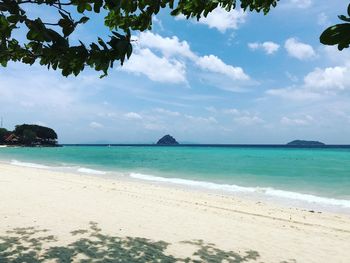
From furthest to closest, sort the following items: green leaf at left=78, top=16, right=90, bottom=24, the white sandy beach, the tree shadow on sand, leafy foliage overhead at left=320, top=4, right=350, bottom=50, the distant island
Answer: the distant island, the white sandy beach, the tree shadow on sand, green leaf at left=78, top=16, right=90, bottom=24, leafy foliage overhead at left=320, top=4, right=350, bottom=50

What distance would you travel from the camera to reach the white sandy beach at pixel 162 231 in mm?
8242

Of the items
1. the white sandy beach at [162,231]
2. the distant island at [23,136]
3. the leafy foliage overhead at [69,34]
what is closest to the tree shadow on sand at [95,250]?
the white sandy beach at [162,231]

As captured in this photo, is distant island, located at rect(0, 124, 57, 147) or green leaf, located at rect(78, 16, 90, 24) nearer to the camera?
green leaf, located at rect(78, 16, 90, 24)

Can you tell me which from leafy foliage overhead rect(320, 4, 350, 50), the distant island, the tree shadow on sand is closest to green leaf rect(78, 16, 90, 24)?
leafy foliage overhead rect(320, 4, 350, 50)

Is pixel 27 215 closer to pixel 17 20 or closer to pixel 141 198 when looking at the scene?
pixel 141 198

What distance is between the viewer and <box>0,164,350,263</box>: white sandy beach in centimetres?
824

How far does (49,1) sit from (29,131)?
15757cm

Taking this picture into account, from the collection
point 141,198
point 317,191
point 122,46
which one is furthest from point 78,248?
point 317,191

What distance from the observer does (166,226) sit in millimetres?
10852

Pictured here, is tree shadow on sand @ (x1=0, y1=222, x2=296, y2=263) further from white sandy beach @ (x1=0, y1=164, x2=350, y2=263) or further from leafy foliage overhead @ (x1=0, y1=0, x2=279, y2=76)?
leafy foliage overhead @ (x1=0, y1=0, x2=279, y2=76)

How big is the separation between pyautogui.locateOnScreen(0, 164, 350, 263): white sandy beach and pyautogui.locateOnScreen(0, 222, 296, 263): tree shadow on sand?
2cm

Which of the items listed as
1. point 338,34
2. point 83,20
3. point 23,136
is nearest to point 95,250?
point 83,20

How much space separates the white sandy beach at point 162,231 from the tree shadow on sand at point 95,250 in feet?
0.06

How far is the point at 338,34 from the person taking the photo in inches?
74.7
